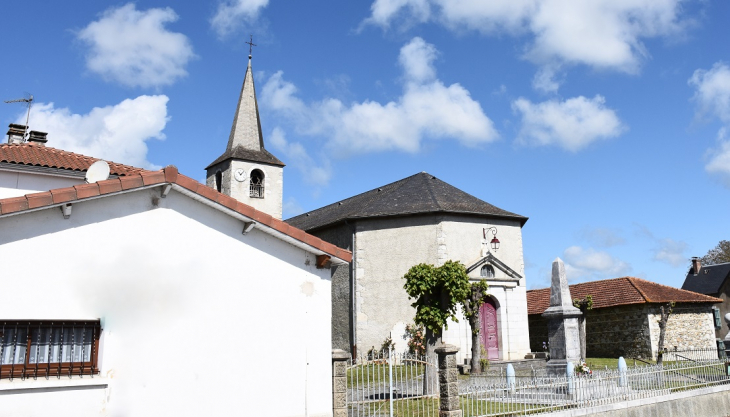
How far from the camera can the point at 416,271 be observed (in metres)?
15.7

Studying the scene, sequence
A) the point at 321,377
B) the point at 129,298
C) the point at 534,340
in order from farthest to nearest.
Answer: the point at 534,340 < the point at 321,377 < the point at 129,298

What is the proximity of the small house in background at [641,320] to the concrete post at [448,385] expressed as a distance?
17.5 meters

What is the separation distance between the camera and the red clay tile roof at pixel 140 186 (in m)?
7.43

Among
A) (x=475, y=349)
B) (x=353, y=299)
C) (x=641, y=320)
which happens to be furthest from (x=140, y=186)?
(x=641, y=320)

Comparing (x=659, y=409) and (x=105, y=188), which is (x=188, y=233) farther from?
(x=659, y=409)

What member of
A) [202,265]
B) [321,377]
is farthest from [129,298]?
[321,377]

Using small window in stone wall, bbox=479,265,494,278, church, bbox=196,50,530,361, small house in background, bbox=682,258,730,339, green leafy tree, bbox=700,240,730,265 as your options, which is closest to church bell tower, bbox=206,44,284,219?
church, bbox=196,50,530,361

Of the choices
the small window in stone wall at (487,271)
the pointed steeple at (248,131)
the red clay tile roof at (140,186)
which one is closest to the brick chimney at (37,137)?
the red clay tile roof at (140,186)

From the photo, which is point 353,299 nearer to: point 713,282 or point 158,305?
point 158,305

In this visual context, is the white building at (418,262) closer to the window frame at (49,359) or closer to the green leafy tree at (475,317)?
the green leafy tree at (475,317)

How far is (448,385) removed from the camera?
395 inches

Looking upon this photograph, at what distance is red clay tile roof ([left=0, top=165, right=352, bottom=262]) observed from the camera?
7434 mm

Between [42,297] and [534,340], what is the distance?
25.9m

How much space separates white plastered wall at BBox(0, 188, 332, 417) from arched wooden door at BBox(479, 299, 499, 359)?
566 inches
